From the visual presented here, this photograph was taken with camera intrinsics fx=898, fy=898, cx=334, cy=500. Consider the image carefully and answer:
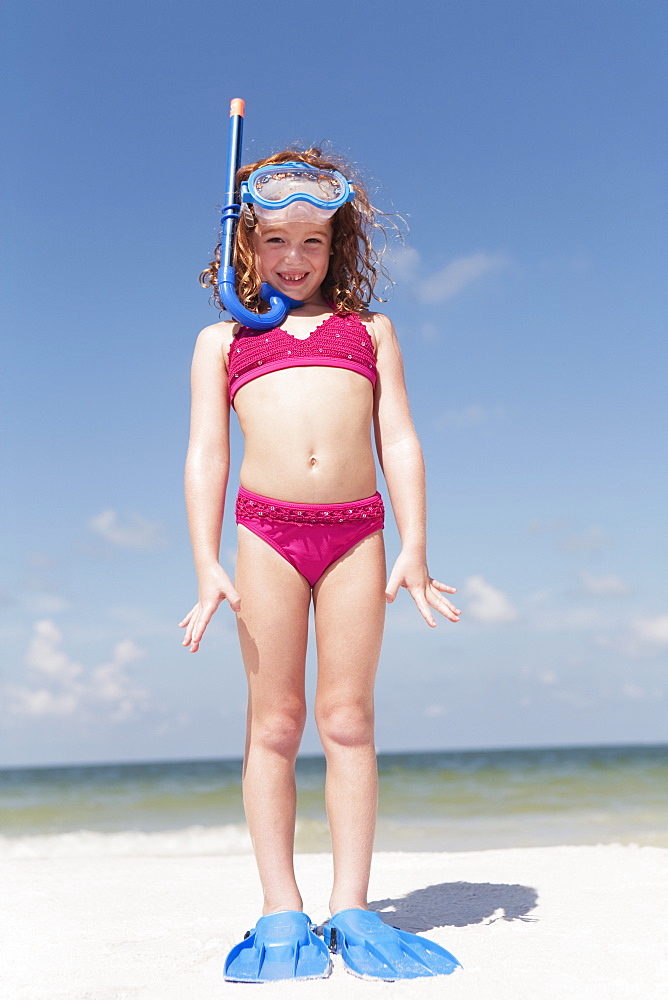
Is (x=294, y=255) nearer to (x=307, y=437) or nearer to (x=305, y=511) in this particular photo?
(x=307, y=437)

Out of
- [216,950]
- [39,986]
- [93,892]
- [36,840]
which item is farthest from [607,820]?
[39,986]

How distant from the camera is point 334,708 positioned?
113 inches

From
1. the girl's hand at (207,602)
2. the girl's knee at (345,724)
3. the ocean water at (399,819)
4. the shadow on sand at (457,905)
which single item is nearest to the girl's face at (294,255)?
the girl's hand at (207,602)

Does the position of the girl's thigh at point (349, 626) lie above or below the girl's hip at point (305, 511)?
below

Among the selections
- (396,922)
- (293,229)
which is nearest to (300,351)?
(293,229)

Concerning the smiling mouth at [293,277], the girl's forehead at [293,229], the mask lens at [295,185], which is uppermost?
the mask lens at [295,185]

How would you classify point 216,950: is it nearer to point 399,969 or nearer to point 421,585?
point 399,969

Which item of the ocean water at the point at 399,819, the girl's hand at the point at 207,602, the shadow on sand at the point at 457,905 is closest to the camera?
the girl's hand at the point at 207,602

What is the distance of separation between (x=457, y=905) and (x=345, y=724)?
1.34 metres

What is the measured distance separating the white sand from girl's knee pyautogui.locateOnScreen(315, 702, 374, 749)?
645 millimetres

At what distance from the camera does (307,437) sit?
2.92 meters

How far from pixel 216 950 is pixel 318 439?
1.84 m

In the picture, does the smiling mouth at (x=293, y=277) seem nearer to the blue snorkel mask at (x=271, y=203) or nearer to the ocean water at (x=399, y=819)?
the blue snorkel mask at (x=271, y=203)

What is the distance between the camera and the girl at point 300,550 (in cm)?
283
